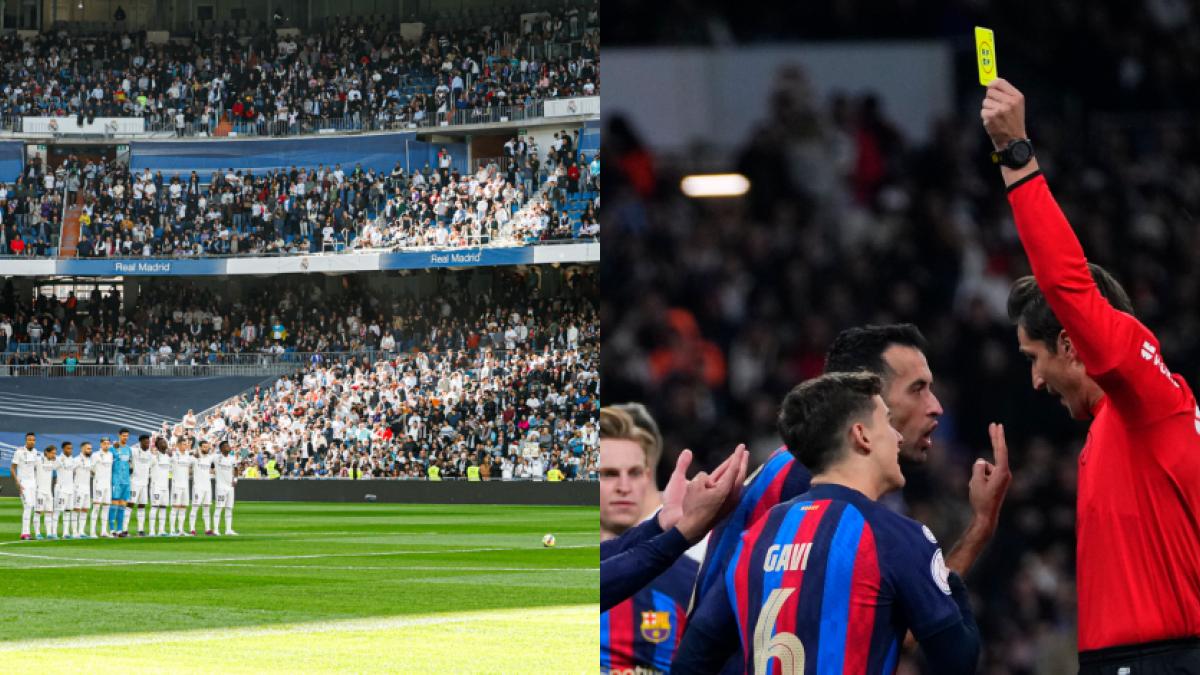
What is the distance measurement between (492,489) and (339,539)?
947cm

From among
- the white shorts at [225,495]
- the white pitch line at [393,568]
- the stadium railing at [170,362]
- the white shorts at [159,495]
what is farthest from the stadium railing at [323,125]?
the white pitch line at [393,568]

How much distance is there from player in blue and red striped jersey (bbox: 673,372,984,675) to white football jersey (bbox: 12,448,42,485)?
1803cm

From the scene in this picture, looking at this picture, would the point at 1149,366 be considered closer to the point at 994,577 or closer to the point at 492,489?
the point at 994,577

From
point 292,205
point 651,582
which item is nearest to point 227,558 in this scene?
point 651,582

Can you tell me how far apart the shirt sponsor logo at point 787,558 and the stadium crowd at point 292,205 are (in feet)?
116

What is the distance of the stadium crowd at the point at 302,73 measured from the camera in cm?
4138

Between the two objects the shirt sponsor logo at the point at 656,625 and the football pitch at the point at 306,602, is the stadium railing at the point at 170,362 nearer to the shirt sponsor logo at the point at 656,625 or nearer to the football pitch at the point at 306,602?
the football pitch at the point at 306,602

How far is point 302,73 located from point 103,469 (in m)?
25.9

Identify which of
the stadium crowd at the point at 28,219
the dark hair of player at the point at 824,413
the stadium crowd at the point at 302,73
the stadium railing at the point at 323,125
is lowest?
the dark hair of player at the point at 824,413

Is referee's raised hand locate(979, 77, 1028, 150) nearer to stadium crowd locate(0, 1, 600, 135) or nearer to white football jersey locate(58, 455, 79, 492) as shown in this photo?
white football jersey locate(58, 455, 79, 492)

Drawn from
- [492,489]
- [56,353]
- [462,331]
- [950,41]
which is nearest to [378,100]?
[462,331]

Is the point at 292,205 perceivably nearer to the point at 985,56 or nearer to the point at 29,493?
the point at 29,493

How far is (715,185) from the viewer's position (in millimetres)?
3352

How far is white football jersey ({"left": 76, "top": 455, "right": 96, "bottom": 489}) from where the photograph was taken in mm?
19391
